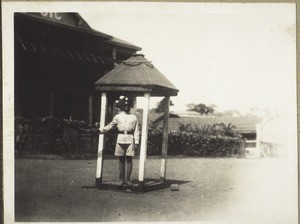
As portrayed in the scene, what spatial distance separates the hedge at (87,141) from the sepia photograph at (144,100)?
0.04 ft

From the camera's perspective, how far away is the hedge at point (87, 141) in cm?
395

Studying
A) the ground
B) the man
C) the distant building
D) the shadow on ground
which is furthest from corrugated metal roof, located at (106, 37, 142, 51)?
the shadow on ground

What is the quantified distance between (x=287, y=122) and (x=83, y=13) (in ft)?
5.96

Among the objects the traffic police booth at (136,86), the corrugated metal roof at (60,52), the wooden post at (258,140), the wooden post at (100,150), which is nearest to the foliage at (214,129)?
the wooden post at (258,140)

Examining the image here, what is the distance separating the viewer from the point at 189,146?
14.6 ft

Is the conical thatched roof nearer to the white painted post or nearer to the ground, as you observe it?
the ground

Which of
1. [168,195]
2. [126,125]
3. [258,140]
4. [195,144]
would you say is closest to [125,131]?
[126,125]

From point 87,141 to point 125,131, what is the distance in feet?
1.01

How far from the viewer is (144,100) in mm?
3973

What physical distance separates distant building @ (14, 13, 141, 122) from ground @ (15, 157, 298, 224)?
413mm

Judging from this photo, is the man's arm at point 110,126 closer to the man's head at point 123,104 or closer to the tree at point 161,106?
the man's head at point 123,104

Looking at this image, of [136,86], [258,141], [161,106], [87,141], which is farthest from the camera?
[161,106]

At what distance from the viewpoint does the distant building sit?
3955 millimetres

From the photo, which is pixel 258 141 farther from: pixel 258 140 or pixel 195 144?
pixel 195 144
